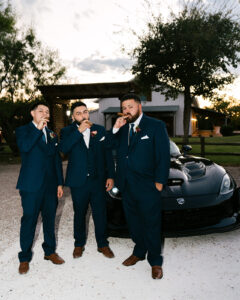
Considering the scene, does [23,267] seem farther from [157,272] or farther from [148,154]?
[148,154]

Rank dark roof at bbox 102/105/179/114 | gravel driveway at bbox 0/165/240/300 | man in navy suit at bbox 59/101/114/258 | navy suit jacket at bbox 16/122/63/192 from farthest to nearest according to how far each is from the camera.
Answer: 1. dark roof at bbox 102/105/179/114
2. man in navy suit at bbox 59/101/114/258
3. navy suit jacket at bbox 16/122/63/192
4. gravel driveway at bbox 0/165/240/300

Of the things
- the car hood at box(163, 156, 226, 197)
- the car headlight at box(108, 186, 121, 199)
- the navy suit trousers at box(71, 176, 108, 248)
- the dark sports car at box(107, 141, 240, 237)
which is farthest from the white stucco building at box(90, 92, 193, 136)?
the navy suit trousers at box(71, 176, 108, 248)

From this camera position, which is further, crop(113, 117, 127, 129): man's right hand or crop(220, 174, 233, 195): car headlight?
crop(220, 174, 233, 195): car headlight

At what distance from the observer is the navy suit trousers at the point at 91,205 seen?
10.0 feet

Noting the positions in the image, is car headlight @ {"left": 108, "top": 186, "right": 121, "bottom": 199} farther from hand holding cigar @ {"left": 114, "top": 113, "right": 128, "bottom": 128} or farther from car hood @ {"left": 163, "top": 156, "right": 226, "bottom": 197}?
hand holding cigar @ {"left": 114, "top": 113, "right": 128, "bottom": 128}

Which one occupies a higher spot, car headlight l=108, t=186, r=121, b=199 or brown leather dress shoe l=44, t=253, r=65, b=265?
car headlight l=108, t=186, r=121, b=199

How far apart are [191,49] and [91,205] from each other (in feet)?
34.8

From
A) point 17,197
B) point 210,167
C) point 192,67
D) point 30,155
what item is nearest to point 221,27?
point 192,67

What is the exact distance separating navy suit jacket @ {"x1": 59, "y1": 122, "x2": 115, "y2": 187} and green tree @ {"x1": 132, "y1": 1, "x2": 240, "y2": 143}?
9.69m

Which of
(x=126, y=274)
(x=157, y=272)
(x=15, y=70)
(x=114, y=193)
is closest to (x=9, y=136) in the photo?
(x=15, y=70)

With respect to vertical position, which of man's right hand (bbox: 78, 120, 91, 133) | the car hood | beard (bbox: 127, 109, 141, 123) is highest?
beard (bbox: 127, 109, 141, 123)

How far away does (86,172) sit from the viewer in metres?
3.01

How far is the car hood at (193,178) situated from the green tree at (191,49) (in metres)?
8.71

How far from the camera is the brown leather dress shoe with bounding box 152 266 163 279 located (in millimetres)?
2616
